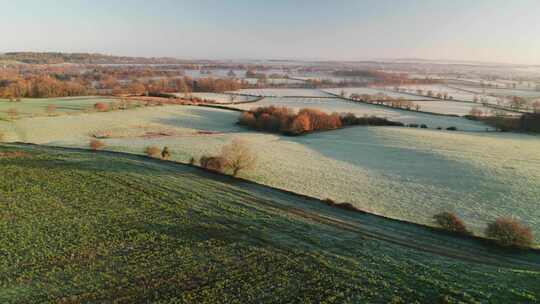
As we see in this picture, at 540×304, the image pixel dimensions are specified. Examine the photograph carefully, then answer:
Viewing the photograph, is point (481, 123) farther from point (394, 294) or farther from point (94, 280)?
point (94, 280)

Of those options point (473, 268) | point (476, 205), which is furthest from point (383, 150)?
point (473, 268)

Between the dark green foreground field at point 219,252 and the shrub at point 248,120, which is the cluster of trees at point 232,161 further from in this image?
the shrub at point 248,120

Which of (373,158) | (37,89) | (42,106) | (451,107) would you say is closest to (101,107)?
(42,106)

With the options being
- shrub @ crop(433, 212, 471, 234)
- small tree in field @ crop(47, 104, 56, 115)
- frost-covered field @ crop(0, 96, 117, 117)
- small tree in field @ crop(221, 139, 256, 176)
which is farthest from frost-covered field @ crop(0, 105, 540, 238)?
frost-covered field @ crop(0, 96, 117, 117)

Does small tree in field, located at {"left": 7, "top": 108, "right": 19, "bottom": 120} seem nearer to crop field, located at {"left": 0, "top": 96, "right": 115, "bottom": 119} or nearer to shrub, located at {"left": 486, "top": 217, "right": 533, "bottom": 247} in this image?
crop field, located at {"left": 0, "top": 96, "right": 115, "bottom": 119}

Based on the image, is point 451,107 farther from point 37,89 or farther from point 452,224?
point 37,89

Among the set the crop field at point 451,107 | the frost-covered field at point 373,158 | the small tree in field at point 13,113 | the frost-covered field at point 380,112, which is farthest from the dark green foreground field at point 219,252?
the crop field at point 451,107
